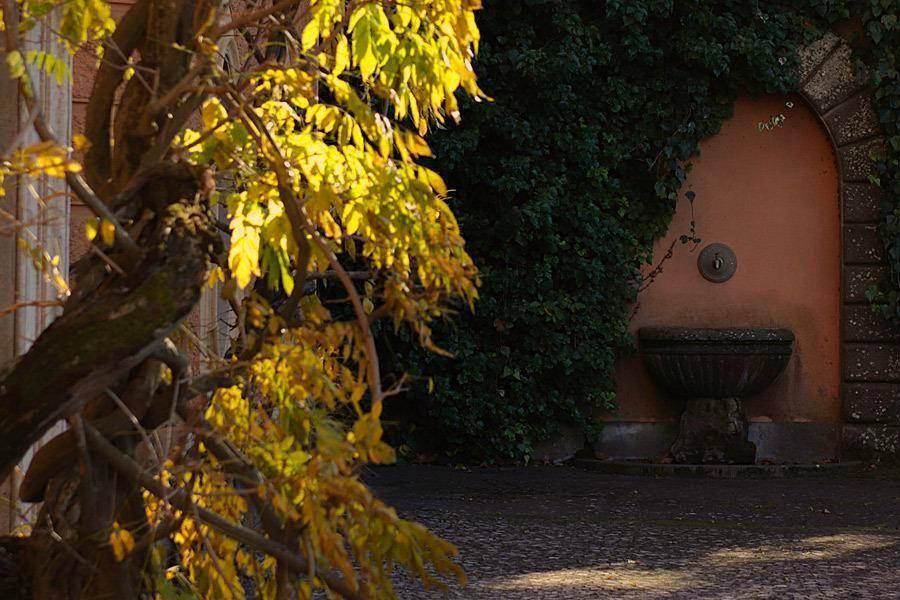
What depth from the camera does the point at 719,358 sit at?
29.8 feet

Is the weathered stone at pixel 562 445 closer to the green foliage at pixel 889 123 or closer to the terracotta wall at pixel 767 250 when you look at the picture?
the terracotta wall at pixel 767 250

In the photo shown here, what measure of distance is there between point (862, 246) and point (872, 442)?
1418 millimetres

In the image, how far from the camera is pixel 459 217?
9141 millimetres

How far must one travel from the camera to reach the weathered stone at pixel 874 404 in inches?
372

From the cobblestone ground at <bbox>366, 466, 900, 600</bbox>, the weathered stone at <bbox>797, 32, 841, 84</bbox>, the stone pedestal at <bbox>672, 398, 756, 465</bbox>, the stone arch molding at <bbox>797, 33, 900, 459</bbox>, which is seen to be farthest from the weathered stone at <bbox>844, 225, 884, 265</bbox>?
the cobblestone ground at <bbox>366, 466, 900, 600</bbox>

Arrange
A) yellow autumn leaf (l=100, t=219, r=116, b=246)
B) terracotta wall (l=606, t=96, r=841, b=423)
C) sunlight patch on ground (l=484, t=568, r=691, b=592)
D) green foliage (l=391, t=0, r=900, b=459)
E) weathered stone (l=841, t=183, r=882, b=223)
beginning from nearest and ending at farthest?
yellow autumn leaf (l=100, t=219, r=116, b=246) < sunlight patch on ground (l=484, t=568, r=691, b=592) < green foliage (l=391, t=0, r=900, b=459) < weathered stone (l=841, t=183, r=882, b=223) < terracotta wall (l=606, t=96, r=841, b=423)

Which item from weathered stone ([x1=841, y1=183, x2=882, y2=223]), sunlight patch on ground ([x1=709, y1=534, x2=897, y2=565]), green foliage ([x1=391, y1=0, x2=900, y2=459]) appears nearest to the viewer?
sunlight patch on ground ([x1=709, y1=534, x2=897, y2=565])

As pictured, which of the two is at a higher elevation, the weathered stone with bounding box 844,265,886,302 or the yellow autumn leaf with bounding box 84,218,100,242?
the weathered stone with bounding box 844,265,886,302

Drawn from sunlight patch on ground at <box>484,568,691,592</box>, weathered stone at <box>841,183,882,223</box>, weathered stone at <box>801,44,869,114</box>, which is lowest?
sunlight patch on ground at <box>484,568,691,592</box>

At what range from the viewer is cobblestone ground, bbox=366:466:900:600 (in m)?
4.91

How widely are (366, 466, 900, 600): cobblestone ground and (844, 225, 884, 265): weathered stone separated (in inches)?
67.0

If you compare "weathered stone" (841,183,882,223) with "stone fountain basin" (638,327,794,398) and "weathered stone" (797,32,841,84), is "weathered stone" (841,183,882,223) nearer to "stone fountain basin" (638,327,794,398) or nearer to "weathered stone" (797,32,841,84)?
"weathered stone" (797,32,841,84)

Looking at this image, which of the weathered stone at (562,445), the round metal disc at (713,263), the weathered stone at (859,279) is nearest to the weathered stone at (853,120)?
the weathered stone at (859,279)

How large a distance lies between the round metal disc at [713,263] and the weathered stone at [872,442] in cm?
143
